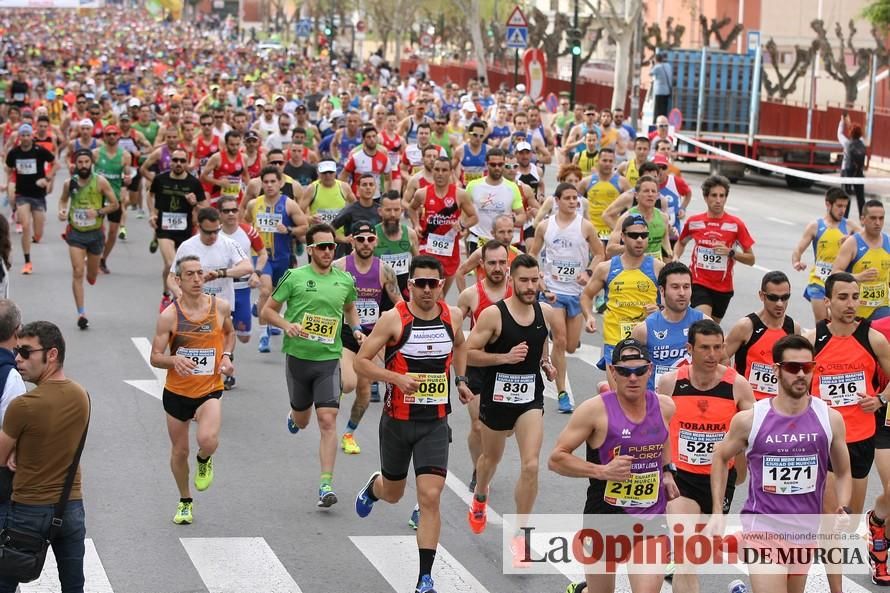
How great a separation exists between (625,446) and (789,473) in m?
0.77

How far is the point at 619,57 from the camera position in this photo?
156 feet

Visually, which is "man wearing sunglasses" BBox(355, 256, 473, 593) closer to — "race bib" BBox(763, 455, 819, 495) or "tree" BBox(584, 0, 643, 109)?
"race bib" BBox(763, 455, 819, 495)

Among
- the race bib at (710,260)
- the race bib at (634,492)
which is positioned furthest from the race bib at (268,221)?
the race bib at (634,492)

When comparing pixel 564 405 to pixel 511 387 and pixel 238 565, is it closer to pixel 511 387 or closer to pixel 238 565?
pixel 511 387

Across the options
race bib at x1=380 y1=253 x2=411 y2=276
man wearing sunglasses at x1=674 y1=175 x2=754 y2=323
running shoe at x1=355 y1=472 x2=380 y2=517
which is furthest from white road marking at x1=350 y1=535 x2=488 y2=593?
man wearing sunglasses at x1=674 y1=175 x2=754 y2=323

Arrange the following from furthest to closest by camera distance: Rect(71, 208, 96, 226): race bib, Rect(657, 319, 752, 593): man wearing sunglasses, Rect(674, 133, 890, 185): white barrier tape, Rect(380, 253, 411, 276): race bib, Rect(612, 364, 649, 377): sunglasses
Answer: Rect(674, 133, 890, 185): white barrier tape → Rect(71, 208, 96, 226): race bib → Rect(380, 253, 411, 276): race bib → Rect(657, 319, 752, 593): man wearing sunglasses → Rect(612, 364, 649, 377): sunglasses

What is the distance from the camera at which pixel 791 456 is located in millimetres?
7453

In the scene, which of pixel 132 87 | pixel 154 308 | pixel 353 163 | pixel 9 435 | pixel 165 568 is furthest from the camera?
Answer: pixel 132 87

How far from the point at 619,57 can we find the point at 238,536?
39.2 meters

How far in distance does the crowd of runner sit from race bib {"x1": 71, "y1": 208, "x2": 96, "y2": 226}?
24 mm

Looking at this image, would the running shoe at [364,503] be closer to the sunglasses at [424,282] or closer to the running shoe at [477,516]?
the running shoe at [477,516]

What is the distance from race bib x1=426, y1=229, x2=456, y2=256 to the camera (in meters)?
15.5

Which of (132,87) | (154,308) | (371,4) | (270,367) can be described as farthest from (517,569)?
(371,4)

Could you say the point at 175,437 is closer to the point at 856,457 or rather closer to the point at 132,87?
the point at 856,457
